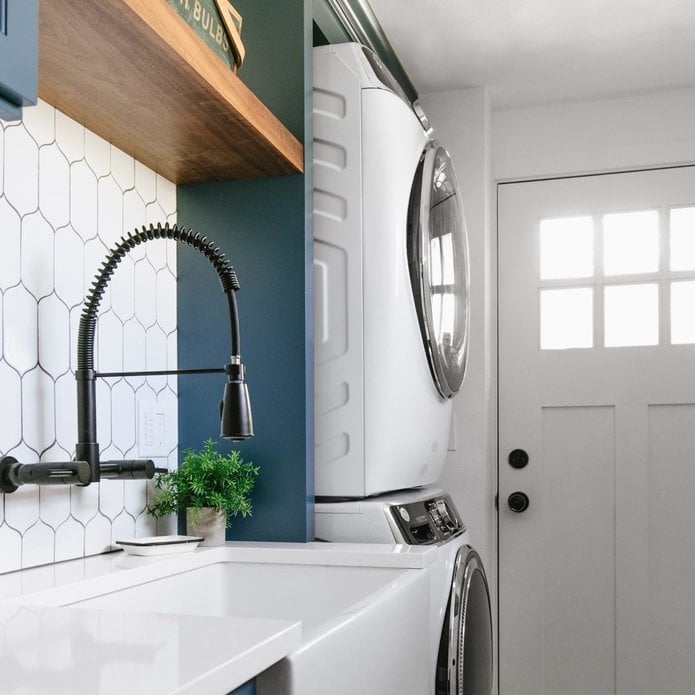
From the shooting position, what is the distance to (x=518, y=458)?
3.11 m

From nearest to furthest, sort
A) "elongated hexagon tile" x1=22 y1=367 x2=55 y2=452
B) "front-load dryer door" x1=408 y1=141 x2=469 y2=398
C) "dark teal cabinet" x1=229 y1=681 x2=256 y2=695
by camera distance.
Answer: "dark teal cabinet" x1=229 y1=681 x2=256 y2=695 → "elongated hexagon tile" x1=22 y1=367 x2=55 y2=452 → "front-load dryer door" x1=408 y1=141 x2=469 y2=398

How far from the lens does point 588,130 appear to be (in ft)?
10.3

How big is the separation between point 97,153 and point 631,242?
2.00 meters

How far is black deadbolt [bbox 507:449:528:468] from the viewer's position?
311 cm

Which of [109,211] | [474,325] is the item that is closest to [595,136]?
[474,325]

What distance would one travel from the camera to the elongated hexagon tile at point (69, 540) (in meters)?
1.59

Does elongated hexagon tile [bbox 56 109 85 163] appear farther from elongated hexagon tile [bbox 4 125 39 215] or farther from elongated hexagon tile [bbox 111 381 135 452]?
elongated hexagon tile [bbox 111 381 135 452]

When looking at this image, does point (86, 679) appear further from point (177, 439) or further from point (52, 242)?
point (177, 439)

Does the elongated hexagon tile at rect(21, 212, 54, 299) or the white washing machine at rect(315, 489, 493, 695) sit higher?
the elongated hexagon tile at rect(21, 212, 54, 299)

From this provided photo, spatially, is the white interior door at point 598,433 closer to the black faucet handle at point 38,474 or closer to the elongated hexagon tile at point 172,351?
the elongated hexagon tile at point 172,351

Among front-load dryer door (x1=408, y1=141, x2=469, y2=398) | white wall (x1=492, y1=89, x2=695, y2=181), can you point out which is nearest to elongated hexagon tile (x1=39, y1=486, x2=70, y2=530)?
front-load dryer door (x1=408, y1=141, x2=469, y2=398)

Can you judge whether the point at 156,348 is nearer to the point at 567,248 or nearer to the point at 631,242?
the point at 567,248

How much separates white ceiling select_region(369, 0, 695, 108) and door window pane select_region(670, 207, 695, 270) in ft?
1.43

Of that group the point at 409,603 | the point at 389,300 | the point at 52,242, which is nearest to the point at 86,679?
the point at 409,603
